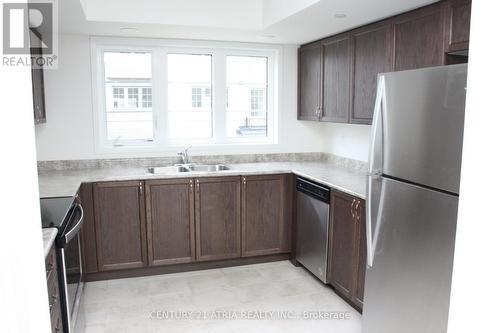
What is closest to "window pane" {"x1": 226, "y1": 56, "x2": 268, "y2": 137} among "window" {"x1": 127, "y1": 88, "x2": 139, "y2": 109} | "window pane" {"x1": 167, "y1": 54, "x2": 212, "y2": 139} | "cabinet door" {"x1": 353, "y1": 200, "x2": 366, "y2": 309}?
"window pane" {"x1": 167, "y1": 54, "x2": 212, "y2": 139}

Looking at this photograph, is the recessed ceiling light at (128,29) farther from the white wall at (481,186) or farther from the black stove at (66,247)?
the white wall at (481,186)

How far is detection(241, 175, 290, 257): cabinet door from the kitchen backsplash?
1.99ft

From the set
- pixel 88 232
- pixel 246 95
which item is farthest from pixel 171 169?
pixel 246 95

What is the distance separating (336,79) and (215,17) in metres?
1.19

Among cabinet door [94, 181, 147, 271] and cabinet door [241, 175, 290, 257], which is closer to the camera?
cabinet door [94, 181, 147, 271]

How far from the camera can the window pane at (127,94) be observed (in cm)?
408

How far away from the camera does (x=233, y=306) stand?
319cm

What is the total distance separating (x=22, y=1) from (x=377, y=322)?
2.41 m

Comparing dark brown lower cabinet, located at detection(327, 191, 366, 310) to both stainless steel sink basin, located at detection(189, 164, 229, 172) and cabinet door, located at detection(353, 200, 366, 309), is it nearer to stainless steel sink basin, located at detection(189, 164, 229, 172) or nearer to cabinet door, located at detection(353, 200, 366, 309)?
cabinet door, located at detection(353, 200, 366, 309)

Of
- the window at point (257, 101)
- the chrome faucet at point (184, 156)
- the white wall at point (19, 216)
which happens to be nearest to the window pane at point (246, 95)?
the window at point (257, 101)

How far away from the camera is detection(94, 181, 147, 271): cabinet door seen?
355cm

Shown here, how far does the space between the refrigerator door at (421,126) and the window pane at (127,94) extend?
2.57m

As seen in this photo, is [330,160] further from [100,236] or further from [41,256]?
[41,256]

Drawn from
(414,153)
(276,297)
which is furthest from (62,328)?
(414,153)
